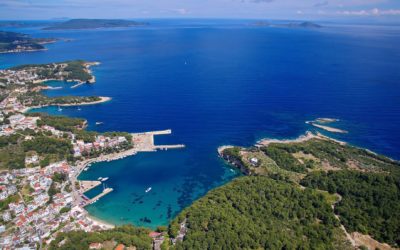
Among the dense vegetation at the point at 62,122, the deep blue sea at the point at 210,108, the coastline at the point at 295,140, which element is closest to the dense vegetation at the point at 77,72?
the deep blue sea at the point at 210,108

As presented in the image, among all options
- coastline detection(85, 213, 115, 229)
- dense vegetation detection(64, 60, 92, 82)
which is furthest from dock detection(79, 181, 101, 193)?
dense vegetation detection(64, 60, 92, 82)

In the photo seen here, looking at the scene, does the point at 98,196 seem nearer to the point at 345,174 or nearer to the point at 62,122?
the point at 62,122

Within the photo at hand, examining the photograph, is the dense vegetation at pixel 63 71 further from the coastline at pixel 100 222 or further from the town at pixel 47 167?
the coastline at pixel 100 222

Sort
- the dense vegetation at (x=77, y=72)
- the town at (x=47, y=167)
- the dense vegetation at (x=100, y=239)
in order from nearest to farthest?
the dense vegetation at (x=100, y=239) → the town at (x=47, y=167) → the dense vegetation at (x=77, y=72)

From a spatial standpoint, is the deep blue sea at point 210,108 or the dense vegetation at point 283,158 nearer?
the deep blue sea at point 210,108

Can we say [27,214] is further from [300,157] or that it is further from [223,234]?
[300,157]

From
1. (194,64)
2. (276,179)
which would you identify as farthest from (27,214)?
(194,64)
